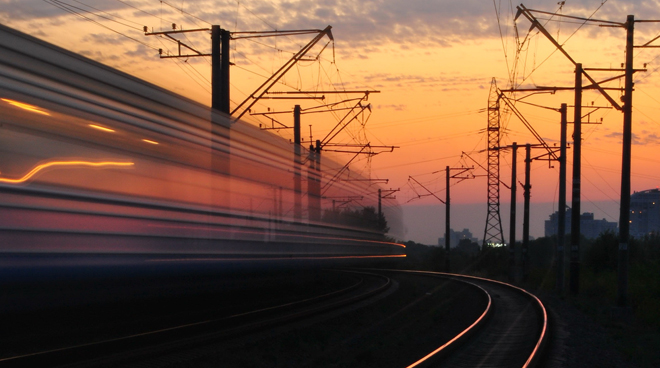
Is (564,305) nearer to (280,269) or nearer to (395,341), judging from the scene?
(395,341)

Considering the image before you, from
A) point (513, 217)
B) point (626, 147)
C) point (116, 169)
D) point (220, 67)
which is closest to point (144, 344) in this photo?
point (116, 169)

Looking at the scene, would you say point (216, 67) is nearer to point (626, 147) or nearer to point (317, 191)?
point (317, 191)

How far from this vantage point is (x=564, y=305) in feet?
67.9

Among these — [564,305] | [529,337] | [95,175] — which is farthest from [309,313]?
[564,305]

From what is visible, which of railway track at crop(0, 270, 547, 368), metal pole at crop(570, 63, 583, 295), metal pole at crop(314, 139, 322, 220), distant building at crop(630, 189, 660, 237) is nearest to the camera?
railway track at crop(0, 270, 547, 368)

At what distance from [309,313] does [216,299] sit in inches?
78.5

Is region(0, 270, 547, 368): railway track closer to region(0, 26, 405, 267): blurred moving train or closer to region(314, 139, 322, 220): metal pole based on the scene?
region(0, 26, 405, 267): blurred moving train

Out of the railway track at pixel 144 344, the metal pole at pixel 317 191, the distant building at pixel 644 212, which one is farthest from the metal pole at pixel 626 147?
the distant building at pixel 644 212

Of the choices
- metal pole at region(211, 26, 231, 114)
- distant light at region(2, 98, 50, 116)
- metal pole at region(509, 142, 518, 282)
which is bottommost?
metal pole at region(509, 142, 518, 282)

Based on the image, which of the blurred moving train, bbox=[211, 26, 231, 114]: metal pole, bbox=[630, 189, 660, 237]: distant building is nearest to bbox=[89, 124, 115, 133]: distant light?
the blurred moving train

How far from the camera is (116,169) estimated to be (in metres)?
6.92

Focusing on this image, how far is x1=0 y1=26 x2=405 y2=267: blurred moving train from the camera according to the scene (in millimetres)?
5766

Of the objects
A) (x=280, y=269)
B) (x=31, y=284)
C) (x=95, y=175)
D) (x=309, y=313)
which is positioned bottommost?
(x=309, y=313)

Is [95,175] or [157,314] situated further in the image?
[157,314]
